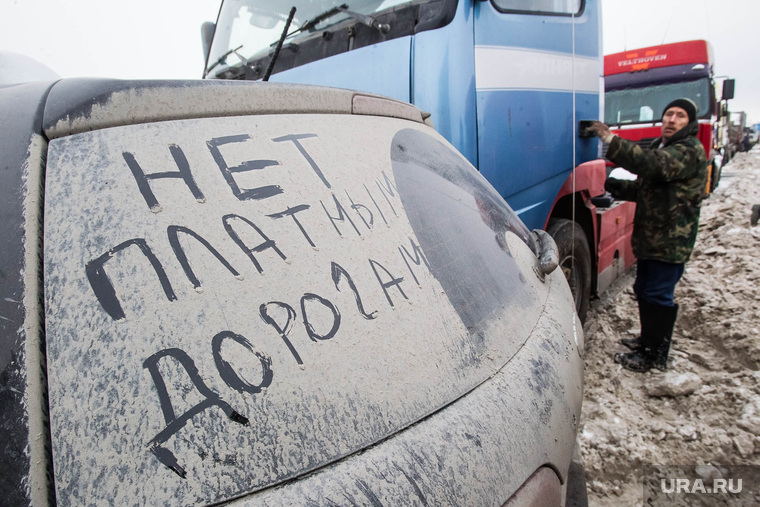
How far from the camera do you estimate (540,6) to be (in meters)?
2.87

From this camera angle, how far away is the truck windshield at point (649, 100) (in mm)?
9617

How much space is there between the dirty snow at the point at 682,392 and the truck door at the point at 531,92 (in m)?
1.26

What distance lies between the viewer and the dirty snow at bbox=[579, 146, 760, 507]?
7.84 feet

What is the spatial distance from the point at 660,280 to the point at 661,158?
0.88m

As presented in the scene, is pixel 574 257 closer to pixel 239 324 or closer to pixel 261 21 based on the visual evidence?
pixel 261 21

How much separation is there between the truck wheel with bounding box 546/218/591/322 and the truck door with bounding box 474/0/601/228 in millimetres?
167

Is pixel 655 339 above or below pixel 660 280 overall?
below

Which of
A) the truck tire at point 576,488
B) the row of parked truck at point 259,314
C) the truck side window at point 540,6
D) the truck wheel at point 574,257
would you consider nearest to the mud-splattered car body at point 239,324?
the row of parked truck at point 259,314

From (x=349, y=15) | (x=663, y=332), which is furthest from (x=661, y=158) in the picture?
(x=349, y=15)

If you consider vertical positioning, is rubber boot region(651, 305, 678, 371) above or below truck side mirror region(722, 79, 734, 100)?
below

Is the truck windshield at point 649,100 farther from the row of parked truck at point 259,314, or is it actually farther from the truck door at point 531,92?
the row of parked truck at point 259,314

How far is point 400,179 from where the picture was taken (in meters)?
1.15

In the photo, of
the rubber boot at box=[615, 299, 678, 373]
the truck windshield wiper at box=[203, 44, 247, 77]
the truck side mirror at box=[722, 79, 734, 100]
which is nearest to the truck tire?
the rubber boot at box=[615, 299, 678, 373]

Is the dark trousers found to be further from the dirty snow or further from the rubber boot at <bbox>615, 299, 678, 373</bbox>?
the dirty snow
